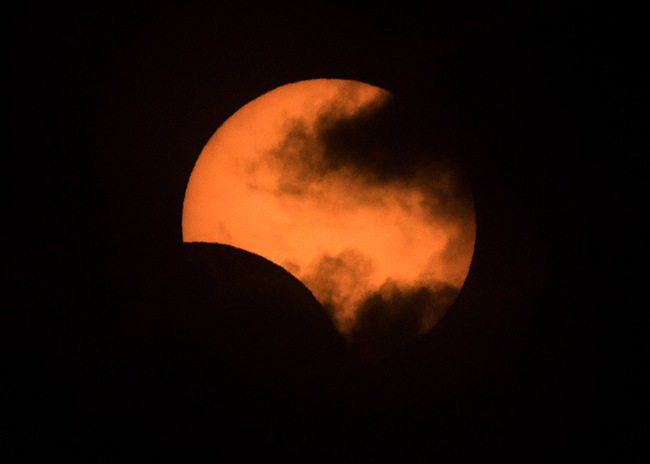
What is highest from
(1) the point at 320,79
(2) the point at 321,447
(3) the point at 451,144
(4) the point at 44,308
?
(1) the point at 320,79

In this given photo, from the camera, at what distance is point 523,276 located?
3.01m

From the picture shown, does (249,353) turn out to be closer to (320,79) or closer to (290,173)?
(290,173)

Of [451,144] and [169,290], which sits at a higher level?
[451,144]

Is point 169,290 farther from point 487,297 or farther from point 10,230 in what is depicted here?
point 487,297

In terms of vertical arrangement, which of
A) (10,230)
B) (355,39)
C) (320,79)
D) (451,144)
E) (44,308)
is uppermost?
(355,39)

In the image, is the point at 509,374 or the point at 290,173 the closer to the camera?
the point at 290,173

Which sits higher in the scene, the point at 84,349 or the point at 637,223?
the point at 637,223

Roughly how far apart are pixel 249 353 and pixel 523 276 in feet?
5.45

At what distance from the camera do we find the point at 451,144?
2938mm

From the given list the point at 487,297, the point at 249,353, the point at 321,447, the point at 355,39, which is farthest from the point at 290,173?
the point at 321,447

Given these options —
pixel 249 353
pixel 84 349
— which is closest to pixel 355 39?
pixel 249 353

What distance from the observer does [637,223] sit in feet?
9.87

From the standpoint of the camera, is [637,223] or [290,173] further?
[637,223]

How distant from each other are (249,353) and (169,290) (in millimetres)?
583
